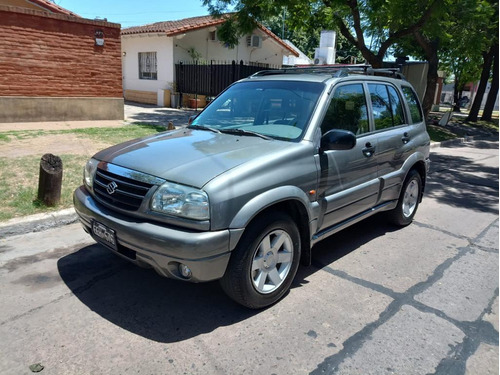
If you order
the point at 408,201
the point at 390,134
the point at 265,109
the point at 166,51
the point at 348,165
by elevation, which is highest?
the point at 166,51

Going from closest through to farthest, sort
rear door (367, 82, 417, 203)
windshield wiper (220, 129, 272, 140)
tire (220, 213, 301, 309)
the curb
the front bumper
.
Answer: the front bumper
tire (220, 213, 301, 309)
windshield wiper (220, 129, 272, 140)
rear door (367, 82, 417, 203)
the curb

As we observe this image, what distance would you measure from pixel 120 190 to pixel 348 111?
2351mm

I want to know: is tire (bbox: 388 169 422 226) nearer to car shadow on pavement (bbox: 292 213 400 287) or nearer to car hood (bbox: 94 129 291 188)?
car shadow on pavement (bbox: 292 213 400 287)

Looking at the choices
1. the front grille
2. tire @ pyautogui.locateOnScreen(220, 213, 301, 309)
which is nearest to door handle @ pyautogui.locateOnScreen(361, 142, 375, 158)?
tire @ pyautogui.locateOnScreen(220, 213, 301, 309)

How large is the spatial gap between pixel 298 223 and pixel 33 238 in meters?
3.12

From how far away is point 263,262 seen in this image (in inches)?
122

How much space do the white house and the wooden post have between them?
1437 cm

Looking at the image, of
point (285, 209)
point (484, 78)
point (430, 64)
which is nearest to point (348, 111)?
point (285, 209)

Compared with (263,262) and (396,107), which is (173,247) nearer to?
(263,262)

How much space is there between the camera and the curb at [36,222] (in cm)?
446

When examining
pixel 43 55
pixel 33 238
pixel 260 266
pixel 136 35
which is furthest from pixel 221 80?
pixel 260 266

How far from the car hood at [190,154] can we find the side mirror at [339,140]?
0.35 m

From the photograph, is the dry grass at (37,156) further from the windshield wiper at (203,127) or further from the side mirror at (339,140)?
the side mirror at (339,140)

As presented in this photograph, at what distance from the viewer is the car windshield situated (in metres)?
3.62
